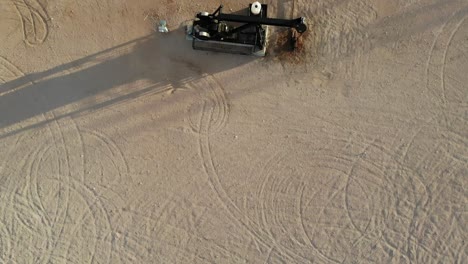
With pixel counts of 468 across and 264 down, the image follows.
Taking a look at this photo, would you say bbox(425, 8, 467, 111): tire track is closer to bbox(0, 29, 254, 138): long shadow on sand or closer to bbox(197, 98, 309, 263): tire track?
bbox(0, 29, 254, 138): long shadow on sand

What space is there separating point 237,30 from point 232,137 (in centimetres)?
131

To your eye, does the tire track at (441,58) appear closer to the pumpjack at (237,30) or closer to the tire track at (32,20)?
the pumpjack at (237,30)

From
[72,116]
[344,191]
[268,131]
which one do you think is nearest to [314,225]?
[344,191]

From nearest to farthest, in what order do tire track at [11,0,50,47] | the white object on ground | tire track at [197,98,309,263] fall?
the white object on ground
tire track at [197,98,309,263]
tire track at [11,0,50,47]

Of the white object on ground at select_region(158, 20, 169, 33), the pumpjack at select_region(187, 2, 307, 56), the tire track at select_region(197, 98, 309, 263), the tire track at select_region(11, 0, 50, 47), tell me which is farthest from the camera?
the tire track at select_region(11, 0, 50, 47)

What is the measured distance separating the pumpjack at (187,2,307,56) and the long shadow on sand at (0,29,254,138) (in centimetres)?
12

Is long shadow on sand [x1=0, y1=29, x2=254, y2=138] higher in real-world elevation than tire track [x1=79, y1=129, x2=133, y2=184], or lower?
higher

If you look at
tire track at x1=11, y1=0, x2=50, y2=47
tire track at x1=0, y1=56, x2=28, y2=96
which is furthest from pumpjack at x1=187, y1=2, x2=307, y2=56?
tire track at x1=0, y1=56, x2=28, y2=96

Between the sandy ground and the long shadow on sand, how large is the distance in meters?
0.01

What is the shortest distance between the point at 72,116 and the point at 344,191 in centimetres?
358

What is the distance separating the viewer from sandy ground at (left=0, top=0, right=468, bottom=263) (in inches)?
198

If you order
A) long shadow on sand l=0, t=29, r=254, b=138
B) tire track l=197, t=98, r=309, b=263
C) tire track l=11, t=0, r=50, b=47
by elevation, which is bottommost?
tire track l=197, t=98, r=309, b=263

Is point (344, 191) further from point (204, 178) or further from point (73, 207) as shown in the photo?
point (73, 207)

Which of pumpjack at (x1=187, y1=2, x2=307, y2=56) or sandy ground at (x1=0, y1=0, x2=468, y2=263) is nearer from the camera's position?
pumpjack at (x1=187, y1=2, x2=307, y2=56)
